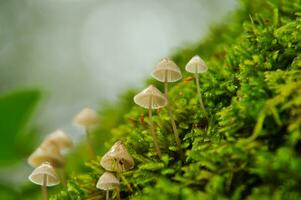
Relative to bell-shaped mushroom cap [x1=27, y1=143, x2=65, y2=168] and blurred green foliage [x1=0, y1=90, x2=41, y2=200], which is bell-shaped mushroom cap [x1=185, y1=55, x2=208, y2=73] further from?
blurred green foliage [x1=0, y1=90, x2=41, y2=200]

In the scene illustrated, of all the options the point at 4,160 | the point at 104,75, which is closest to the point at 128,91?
the point at 4,160

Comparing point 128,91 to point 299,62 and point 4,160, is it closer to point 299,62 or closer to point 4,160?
point 4,160

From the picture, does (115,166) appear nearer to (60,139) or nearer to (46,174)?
(46,174)

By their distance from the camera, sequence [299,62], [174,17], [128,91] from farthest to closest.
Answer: [174,17] → [128,91] → [299,62]

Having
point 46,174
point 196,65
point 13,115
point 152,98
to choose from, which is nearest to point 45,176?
point 46,174

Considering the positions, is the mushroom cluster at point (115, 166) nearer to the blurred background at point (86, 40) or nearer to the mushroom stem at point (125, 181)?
the mushroom stem at point (125, 181)

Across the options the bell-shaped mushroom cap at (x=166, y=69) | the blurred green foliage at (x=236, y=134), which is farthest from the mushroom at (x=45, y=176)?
the bell-shaped mushroom cap at (x=166, y=69)

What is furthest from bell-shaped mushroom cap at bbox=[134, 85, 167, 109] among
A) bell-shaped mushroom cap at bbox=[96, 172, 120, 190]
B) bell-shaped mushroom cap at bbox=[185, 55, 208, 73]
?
bell-shaped mushroom cap at bbox=[96, 172, 120, 190]
